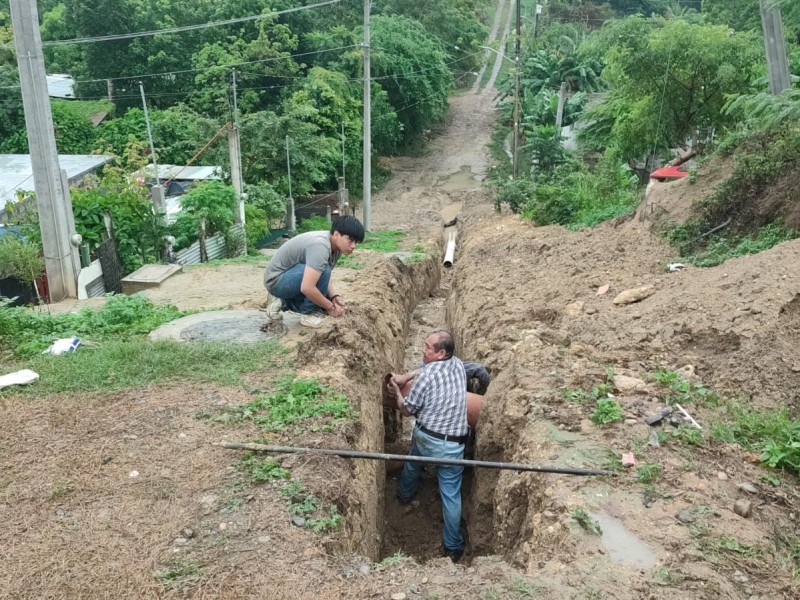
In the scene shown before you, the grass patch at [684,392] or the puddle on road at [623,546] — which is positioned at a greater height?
the grass patch at [684,392]

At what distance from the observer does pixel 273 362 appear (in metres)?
6.40

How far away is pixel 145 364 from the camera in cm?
624

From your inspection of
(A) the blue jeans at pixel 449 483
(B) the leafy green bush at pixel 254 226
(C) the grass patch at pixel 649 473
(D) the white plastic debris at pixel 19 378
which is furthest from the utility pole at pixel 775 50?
(B) the leafy green bush at pixel 254 226

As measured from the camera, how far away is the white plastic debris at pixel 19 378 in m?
5.86

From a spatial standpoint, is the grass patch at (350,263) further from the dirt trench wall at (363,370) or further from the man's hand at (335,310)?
the man's hand at (335,310)

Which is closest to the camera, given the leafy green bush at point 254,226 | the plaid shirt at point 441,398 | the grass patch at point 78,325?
the plaid shirt at point 441,398

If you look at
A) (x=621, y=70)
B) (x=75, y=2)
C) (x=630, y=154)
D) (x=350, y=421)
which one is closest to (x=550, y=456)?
(x=350, y=421)

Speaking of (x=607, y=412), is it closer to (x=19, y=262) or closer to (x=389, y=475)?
(x=389, y=475)

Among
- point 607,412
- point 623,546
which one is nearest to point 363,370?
point 607,412

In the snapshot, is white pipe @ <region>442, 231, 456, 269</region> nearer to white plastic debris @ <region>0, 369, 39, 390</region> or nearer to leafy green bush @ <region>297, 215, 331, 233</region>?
leafy green bush @ <region>297, 215, 331, 233</region>

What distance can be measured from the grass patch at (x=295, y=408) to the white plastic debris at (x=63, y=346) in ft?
8.10

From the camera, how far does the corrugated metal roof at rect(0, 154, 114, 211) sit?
18.0m

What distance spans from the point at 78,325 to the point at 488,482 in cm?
496

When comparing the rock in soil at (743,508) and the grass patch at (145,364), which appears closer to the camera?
the rock in soil at (743,508)
